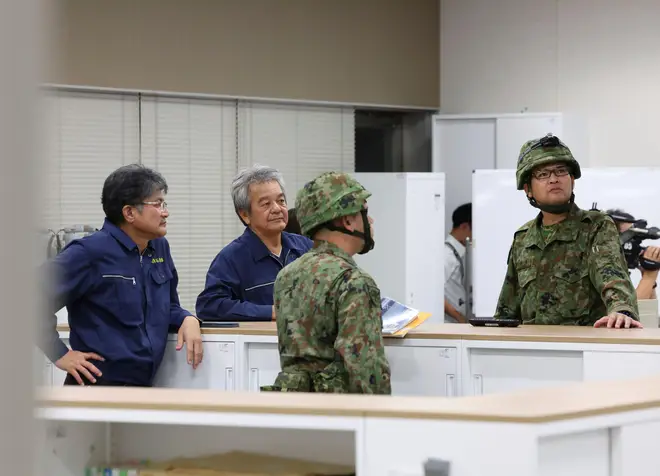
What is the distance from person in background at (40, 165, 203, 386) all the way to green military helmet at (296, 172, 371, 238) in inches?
33.7

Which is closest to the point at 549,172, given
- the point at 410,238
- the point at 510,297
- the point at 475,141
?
the point at 510,297

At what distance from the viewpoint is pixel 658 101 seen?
26.5 ft

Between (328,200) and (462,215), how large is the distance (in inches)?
215

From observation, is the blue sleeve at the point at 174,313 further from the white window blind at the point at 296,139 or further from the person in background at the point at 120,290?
the white window blind at the point at 296,139

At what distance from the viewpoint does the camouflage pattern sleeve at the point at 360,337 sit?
2.57 m

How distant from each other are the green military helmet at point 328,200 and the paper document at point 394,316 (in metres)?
0.85

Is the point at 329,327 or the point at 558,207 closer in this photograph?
the point at 329,327

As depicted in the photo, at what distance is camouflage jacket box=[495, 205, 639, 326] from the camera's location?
11.6 feet

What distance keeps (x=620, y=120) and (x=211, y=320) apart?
544 centimetres

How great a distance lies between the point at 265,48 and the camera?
8453 mm

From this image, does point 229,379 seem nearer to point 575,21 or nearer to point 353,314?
point 353,314

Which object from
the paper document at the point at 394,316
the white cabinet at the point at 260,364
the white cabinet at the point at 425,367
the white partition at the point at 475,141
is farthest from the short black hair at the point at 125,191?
the white partition at the point at 475,141

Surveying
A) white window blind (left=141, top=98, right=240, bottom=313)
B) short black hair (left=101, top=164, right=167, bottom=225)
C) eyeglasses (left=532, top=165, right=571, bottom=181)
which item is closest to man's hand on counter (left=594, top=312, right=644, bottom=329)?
eyeglasses (left=532, top=165, right=571, bottom=181)

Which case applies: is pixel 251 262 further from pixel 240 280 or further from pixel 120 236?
pixel 120 236
